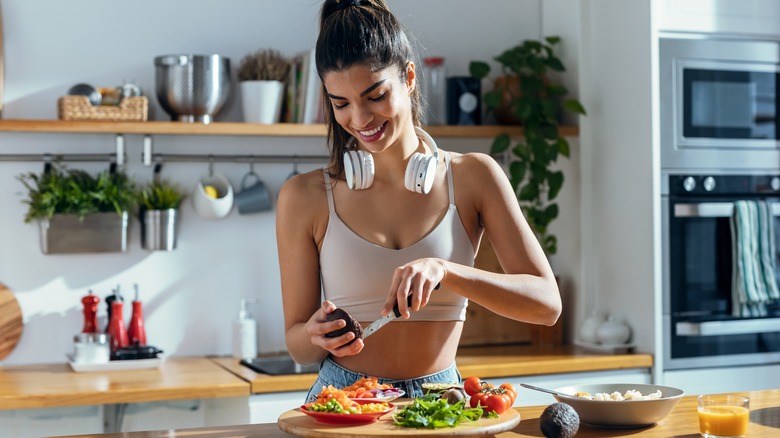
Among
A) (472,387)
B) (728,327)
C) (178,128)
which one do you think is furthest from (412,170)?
(728,327)

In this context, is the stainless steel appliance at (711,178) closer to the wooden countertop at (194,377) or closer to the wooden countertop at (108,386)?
the wooden countertop at (194,377)

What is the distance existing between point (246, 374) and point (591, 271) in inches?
52.3

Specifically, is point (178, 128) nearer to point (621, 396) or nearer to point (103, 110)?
point (103, 110)

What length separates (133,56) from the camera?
327cm

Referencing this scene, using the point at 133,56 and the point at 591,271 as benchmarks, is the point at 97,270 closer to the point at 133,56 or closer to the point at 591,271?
the point at 133,56

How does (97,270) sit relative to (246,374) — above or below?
above

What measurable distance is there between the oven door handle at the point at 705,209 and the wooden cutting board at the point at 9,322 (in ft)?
7.07

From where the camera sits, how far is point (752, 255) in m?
3.18

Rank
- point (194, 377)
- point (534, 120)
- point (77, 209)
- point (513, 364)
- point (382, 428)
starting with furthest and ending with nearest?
1. point (534, 120)
2. point (77, 209)
3. point (513, 364)
4. point (194, 377)
5. point (382, 428)

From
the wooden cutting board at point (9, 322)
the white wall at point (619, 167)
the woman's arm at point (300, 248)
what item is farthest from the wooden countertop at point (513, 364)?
the woman's arm at point (300, 248)

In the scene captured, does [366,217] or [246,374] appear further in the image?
[246,374]

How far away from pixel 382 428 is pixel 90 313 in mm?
1904

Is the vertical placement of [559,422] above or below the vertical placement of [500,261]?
below

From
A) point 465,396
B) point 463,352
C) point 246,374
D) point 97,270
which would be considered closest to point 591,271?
point 463,352
